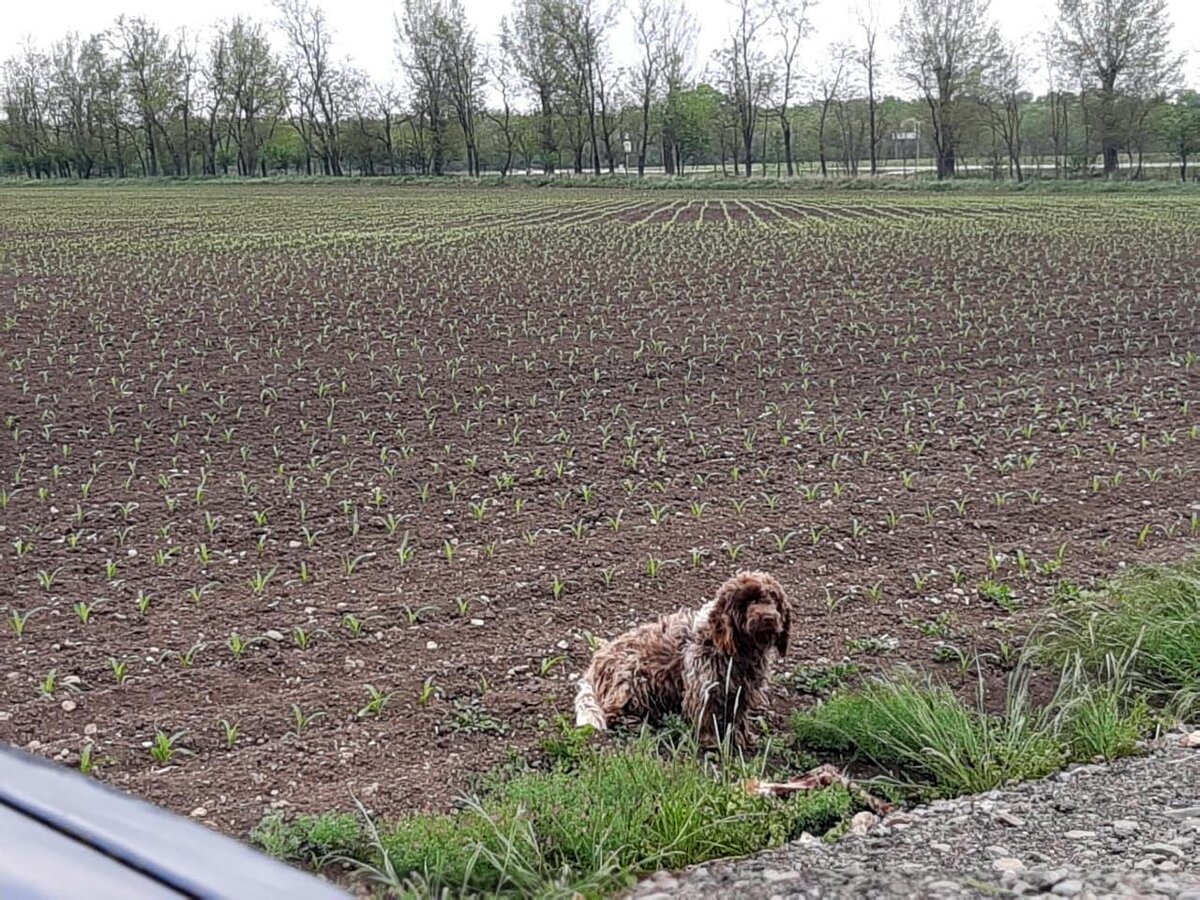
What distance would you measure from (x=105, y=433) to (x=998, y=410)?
7453mm

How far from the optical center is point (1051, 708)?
464cm

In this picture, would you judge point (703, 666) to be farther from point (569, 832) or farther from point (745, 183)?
point (745, 183)

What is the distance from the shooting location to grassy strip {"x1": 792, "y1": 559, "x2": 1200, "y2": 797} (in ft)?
14.2

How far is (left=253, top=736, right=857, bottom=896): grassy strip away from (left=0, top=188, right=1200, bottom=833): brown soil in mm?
393

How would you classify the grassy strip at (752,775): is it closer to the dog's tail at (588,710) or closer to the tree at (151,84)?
the dog's tail at (588,710)

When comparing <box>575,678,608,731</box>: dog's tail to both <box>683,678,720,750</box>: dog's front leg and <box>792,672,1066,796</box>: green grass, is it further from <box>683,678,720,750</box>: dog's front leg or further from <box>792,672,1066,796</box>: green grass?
<box>792,672,1066,796</box>: green grass

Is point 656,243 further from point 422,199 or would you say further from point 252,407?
point 422,199

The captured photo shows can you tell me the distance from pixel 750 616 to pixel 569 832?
1.21m

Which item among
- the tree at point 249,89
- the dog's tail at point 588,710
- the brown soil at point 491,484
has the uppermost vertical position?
the tree at point 249,89

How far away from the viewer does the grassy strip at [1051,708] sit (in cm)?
433

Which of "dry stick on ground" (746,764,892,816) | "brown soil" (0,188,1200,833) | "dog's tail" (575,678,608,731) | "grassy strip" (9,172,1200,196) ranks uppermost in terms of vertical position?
"grassy strip" (9,172,1200,196)

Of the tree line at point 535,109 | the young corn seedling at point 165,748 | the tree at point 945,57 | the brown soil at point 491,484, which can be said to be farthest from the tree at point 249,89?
the young corn seedling at point 165,748

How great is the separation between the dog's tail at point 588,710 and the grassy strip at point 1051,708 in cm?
82

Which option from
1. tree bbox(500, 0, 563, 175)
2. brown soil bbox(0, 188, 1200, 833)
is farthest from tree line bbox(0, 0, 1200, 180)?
brown soil bbox(0, 188, 1200, 833)
